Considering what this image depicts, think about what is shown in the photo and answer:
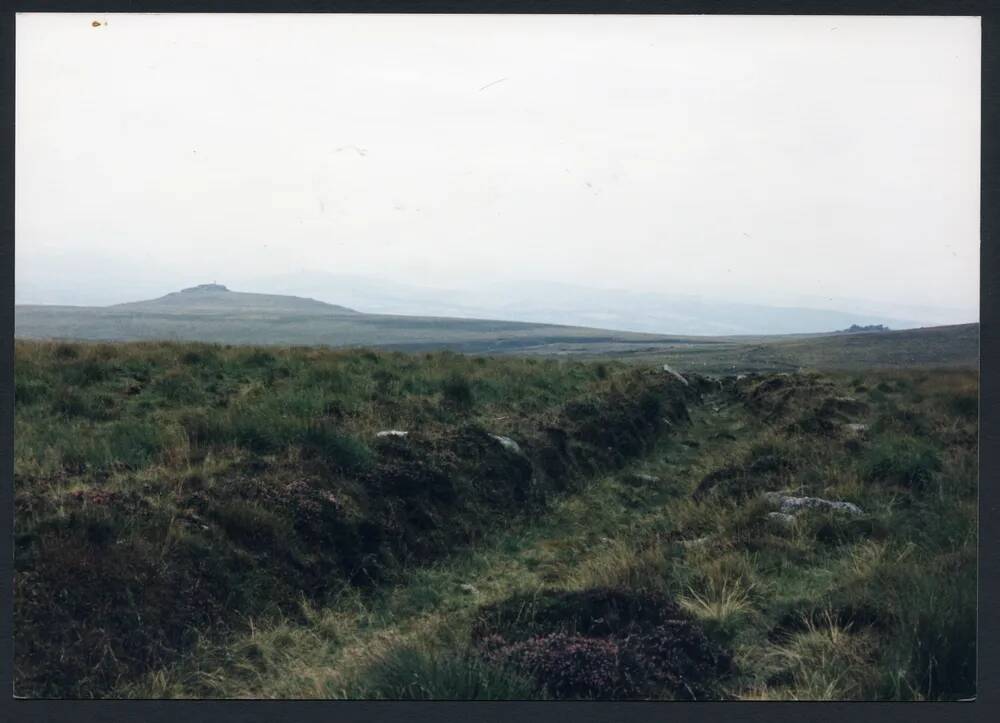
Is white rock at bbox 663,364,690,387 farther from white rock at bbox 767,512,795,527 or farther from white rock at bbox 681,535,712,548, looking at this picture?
white rock at bbox 681,535,712,548

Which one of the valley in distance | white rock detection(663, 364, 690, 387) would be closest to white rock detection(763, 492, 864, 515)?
the valley in distance

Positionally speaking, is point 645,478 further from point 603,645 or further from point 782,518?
point 603,645

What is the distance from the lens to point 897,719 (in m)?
4.88

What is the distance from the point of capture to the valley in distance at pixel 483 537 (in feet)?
16.6

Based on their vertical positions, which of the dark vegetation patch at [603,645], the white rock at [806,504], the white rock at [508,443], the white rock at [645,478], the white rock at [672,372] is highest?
the white rock at [672,372]

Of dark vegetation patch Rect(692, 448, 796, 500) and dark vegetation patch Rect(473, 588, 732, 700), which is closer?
dark vegetation patch Rect(473, 588, 732, 700)

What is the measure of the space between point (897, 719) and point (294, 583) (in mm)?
3715

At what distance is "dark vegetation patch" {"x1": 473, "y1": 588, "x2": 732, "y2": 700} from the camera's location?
5.00 m

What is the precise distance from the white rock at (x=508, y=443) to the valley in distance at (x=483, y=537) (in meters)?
0.03

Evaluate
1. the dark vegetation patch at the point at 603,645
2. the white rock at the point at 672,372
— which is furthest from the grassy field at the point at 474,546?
the white rock at the point at 672,372

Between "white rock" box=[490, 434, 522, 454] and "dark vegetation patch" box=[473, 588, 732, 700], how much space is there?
2671 mm

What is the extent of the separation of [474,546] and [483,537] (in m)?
0.17

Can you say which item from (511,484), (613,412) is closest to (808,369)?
(613,412)

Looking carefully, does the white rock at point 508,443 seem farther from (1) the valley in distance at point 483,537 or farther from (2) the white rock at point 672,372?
(2) the white rock at point 672,372
